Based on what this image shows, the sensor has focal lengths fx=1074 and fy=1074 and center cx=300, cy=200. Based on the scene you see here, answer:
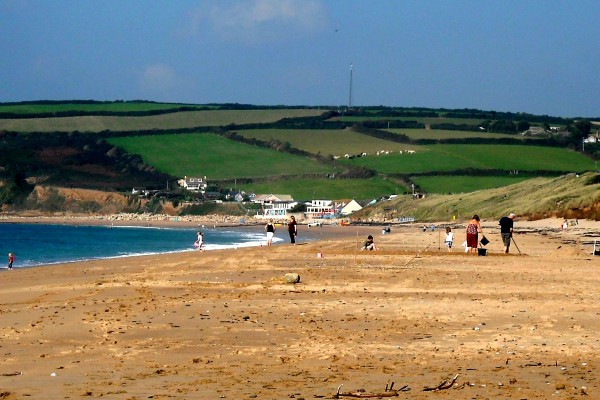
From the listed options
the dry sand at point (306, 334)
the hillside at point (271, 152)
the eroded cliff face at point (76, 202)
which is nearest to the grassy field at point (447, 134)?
the hillside at point (271, 152)

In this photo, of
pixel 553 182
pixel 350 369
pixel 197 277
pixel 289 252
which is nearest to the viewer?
pixel 350 369

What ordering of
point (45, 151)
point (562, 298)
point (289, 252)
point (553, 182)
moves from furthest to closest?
point (45, 151) → point (553, 182) → point (289, 252) → point (562, 298)

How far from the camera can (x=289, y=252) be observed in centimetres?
3147

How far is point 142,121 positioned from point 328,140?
89.9ft

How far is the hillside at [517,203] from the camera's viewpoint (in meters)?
52.7

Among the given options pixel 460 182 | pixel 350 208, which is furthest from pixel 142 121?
pixel 460 182

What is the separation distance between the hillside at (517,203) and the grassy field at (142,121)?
45.4 meters

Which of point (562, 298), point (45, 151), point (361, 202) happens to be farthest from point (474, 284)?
point (45, 151)

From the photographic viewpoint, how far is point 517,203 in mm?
64125

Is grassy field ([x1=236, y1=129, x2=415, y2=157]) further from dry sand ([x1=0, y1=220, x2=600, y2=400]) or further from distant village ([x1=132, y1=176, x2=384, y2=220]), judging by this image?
dry sand ([x1=0, y1=220, x2=600, y2=400])

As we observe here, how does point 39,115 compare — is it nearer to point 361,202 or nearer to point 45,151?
point 45,151

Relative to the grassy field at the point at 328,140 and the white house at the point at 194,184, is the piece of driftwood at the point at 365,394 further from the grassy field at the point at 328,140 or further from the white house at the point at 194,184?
the white house at the point at 194,184

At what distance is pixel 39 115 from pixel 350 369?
13573cm

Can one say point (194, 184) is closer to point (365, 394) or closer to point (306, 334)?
point (306, 334)
